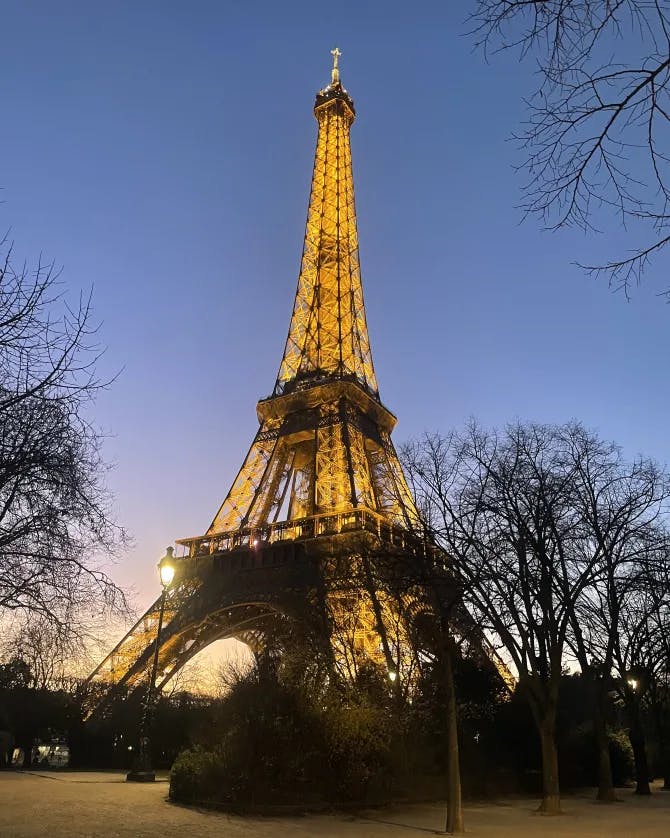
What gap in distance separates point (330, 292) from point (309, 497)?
16.1 meters

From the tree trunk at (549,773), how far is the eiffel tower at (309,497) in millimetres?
6443

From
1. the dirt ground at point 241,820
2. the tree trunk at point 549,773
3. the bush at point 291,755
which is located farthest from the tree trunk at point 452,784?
the tree trunk at point 549,773

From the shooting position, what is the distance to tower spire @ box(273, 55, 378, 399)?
140ft

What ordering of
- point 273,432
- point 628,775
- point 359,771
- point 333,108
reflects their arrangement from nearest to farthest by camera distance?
1. point 359,771
2. point 628,775
3. point 273,432
4. point 333,108

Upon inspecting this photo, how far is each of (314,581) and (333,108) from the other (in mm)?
42367

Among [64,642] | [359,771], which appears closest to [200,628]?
[359,771]

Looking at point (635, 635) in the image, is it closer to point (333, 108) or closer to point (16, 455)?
point (16, 455)

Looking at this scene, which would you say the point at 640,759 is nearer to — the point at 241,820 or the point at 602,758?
the point at 602,758

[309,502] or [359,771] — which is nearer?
[359,771]

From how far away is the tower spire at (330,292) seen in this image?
42750 millimetres

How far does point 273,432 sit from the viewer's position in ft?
133

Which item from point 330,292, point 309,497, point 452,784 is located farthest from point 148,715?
point 330,292

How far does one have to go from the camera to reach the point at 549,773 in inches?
655

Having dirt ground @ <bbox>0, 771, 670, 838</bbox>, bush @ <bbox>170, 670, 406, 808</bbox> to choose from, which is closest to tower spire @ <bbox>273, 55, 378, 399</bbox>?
bush @ <bbox>170, 670, 406, 808</bbox>
